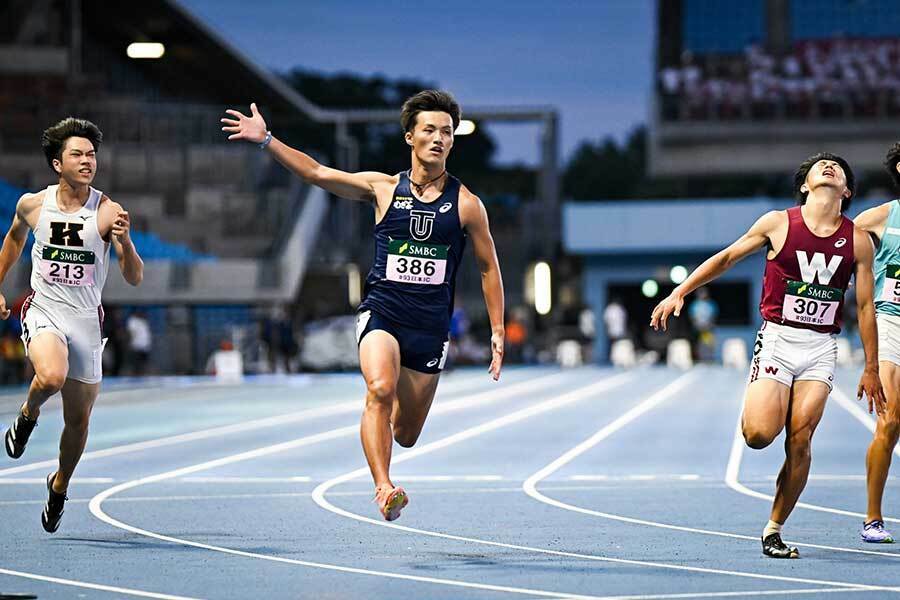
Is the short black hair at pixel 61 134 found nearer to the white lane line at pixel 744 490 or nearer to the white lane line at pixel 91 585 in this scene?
the white lane line at pixel 91 585

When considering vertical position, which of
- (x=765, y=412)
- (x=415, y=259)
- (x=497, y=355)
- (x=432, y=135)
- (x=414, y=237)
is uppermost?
(x=432, y=135)

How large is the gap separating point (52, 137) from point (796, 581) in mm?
4895

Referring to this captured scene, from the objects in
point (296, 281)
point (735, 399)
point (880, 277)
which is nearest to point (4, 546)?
point (880, 277)

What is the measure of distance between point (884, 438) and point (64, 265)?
4661mm

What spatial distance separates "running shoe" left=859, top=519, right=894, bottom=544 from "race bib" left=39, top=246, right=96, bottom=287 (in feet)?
15.0

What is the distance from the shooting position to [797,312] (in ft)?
27.5

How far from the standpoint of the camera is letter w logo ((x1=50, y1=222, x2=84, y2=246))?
9305 mm

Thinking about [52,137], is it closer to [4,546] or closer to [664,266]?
[4,546]

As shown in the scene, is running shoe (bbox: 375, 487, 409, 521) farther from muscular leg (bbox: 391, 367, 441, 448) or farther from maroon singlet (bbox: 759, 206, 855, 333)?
maroon singlet (bbox: 759, 206, 855, 333)

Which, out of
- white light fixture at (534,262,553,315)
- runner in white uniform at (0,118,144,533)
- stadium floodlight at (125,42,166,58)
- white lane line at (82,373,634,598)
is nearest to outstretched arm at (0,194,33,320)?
runner in white uniform at (0,118,144,533)

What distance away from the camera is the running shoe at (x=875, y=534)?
8.75 meters

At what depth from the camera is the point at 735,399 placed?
26.2 m

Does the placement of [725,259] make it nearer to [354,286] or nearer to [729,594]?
[729,594]

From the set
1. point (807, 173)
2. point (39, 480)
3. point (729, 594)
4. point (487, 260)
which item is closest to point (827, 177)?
point (807, 173)
